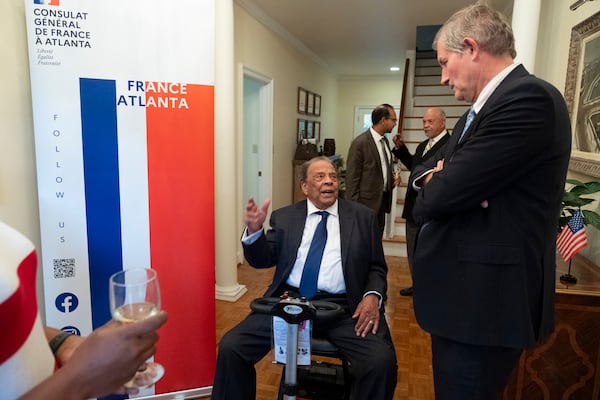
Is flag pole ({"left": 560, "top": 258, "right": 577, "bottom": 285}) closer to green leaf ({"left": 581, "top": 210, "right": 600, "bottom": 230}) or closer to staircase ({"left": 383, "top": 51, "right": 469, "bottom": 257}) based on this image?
green leaf ({"left": 581, "top": 210, "right": 600, "bottom": 230})

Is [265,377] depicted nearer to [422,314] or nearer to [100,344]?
[422,314]

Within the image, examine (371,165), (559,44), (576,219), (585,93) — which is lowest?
(576,219)

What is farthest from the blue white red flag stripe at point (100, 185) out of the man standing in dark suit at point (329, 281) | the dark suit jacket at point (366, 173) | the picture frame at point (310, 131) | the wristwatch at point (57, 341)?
the picture frame at point (310, 131)

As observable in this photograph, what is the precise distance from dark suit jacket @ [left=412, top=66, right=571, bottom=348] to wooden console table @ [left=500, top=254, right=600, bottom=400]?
0.72 meters

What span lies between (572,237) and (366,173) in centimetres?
195

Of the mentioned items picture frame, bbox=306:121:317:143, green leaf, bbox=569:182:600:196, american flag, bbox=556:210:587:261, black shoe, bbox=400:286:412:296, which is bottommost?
black shoe, bbox=400:286:412:296

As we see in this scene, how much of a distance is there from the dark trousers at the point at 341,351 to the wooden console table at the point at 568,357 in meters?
0.63

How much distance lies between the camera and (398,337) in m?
2.80

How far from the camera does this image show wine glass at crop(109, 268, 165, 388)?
0.74 m

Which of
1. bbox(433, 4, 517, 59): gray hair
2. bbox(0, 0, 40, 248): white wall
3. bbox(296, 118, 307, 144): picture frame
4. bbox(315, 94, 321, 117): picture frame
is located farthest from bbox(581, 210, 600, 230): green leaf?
bbox(315, 94, 321, 117): picture frame

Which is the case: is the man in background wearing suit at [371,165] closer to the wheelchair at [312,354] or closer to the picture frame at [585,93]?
the picture frame at [585,93]

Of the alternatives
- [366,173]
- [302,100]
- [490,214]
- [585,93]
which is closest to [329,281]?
[490,214]

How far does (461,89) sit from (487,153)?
25 cm

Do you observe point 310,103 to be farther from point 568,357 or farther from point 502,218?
point 502,218
